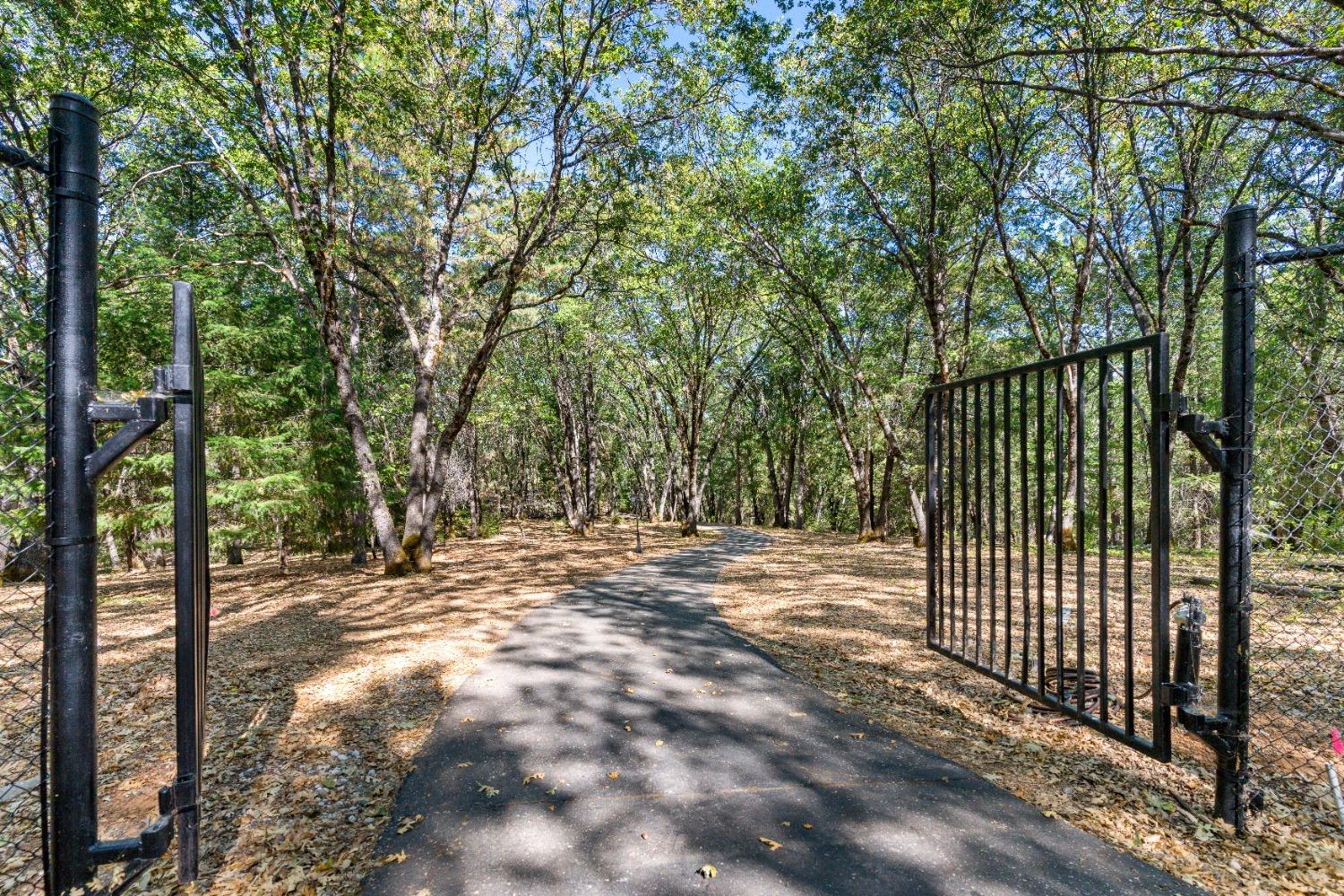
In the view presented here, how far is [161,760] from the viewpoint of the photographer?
3.54 m

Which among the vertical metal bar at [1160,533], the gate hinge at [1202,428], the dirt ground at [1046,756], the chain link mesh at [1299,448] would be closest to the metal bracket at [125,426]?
the vertical metal bar at [1160,533]

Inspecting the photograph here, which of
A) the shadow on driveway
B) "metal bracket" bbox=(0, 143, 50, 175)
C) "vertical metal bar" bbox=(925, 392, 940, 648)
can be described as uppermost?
"metal bracket" bbox=(0, 143, 50, 175)

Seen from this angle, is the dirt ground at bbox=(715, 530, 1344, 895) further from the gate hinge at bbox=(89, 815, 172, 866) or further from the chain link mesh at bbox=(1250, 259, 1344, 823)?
the gate hinge at bbox=(89, 815, 172, 866)

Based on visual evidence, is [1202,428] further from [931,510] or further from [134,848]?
[134,848]

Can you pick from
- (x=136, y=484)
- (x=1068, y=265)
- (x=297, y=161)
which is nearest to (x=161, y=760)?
(x=297, y=161)

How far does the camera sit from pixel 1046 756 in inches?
134

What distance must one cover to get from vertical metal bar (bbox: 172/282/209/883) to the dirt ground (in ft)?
11.9

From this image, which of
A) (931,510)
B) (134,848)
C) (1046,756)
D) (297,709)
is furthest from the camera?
(297,709)

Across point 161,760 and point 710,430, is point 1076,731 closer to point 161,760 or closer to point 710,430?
point 161,760

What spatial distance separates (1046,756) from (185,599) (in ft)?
14.4

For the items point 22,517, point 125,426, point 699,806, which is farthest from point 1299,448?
point 22,517

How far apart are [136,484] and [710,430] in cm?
2544

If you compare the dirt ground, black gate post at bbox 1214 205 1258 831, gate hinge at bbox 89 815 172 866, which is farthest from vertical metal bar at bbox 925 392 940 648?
gate hinge at bbox 89 815 172 866

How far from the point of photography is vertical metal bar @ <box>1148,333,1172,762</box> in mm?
2514
